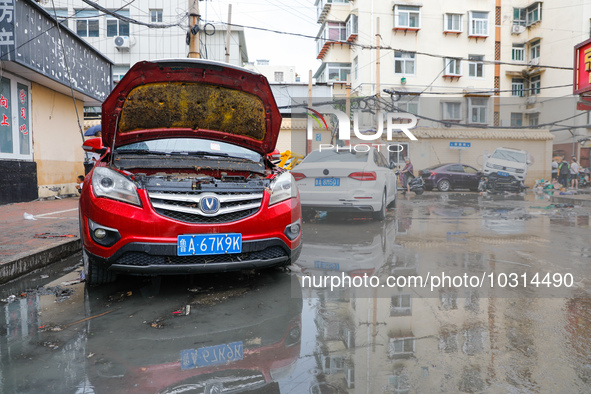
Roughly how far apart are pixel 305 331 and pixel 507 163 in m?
23.9

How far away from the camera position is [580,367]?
2.33 m

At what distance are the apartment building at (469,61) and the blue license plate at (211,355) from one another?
26759 millimetres

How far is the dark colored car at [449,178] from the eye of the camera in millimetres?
21719

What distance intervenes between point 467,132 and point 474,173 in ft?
25.6

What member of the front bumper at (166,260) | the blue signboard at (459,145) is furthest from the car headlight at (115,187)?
the blue signboard at (459,145)

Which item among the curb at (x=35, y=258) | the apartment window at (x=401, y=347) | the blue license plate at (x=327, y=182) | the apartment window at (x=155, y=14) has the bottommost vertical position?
the apartment window at (x=401, y=347)

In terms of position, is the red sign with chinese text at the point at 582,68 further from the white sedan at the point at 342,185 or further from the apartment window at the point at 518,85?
the apartment window at the point at 518,85

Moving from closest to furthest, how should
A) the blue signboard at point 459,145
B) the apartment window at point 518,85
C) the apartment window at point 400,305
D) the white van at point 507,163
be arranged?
the apartment window at point 400,305
the white van at point 507,163
the blue signboard at point 459,145
the apartment window at point 518,85

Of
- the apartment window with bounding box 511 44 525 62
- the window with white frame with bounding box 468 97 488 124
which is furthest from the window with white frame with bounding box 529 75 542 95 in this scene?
the window with white frame with bounding box 468 97 488 124

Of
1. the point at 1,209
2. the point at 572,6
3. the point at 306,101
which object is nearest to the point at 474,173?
the point at 306,101

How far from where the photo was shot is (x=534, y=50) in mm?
32375

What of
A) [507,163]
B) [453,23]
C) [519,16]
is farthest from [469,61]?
[507,163]

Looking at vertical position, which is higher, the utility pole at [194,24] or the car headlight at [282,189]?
the utility pole at [194,24]

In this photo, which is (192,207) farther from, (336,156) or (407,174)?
(407,174)
